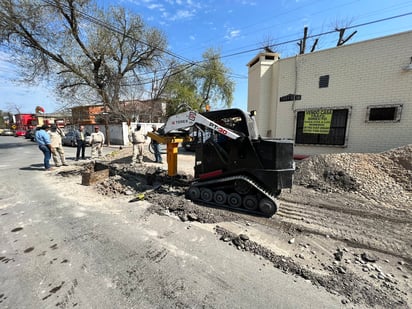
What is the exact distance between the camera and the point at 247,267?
2.48 metres

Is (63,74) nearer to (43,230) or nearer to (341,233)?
(43,230)

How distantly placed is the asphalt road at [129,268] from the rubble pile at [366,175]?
14.2ft

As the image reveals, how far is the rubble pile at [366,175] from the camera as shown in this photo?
5.07 meters

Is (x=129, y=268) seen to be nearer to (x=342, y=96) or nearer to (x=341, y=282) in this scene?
(x=341, y=282)

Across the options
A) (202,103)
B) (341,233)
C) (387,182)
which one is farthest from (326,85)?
(202,103)

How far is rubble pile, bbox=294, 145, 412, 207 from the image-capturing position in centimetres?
507

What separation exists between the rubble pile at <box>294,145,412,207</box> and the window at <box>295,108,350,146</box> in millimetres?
2548

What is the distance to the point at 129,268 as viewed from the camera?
2428 mm

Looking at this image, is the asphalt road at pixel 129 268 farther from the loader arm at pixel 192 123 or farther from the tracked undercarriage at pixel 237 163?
the loader arm at pixel 192 123

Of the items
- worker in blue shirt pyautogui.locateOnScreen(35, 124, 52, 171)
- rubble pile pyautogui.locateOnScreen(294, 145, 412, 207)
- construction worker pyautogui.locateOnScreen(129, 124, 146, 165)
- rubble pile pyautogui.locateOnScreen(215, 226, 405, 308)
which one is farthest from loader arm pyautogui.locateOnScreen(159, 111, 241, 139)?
worker in blue shirt pyautogui.locateOnScreen(35, 124, 52, 171)

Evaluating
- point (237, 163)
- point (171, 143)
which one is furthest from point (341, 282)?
point (171, 143)

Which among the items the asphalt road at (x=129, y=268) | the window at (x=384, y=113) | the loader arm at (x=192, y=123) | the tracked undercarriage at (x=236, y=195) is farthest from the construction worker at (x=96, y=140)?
the window at (x=384, y=113)

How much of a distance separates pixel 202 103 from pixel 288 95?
53.0ft

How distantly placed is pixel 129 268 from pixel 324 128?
10000mm
